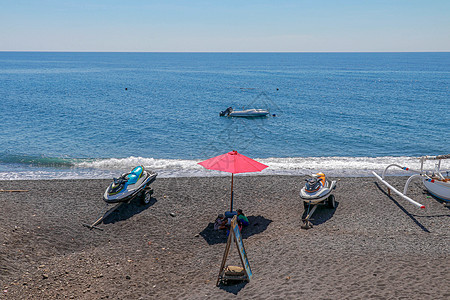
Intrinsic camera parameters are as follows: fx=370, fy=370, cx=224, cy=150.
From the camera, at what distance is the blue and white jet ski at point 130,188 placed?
15.2m

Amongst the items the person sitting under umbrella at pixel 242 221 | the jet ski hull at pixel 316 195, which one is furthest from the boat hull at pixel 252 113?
the person sitting under umbrella at pixel 242 221

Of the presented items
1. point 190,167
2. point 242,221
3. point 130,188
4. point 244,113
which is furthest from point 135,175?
point 244,113

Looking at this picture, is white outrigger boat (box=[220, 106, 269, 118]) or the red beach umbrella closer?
the red beach umbrella

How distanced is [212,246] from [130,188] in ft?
16.3

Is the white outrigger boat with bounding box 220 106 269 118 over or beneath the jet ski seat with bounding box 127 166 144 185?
beneath

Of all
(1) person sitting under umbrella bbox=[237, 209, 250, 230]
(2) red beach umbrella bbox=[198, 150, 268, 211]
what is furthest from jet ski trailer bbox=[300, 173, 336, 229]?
(2) red beach umbrella bbox=[198, 150, 268, 211]

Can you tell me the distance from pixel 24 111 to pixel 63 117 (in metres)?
8.31

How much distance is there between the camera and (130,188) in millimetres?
15664

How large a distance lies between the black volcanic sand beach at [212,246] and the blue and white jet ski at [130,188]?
0.61 m

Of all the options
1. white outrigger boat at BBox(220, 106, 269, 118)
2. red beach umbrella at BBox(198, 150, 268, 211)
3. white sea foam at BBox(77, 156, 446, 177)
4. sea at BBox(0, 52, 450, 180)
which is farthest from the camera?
white outrigger boat at BBox(220, 106, 269, 118)

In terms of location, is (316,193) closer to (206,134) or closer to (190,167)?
(190,167)

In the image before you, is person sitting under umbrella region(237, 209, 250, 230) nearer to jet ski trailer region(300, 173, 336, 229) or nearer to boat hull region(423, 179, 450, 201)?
jet ski trailer region(300, 173, 336, 229)

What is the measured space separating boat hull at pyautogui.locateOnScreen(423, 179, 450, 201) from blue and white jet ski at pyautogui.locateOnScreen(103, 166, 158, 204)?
42.2ft

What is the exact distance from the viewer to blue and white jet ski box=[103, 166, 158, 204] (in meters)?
15.2
